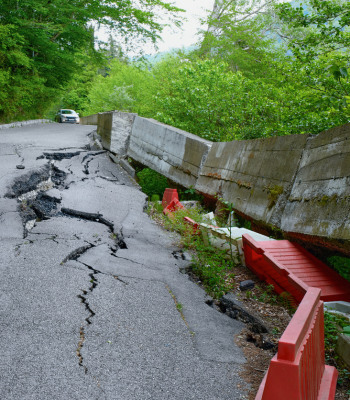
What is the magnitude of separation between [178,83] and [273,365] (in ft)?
Answer: 34.8

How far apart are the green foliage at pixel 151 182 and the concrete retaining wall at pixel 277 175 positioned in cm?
58

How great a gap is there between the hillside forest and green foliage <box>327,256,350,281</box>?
197 centimetres

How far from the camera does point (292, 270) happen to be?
4.16m

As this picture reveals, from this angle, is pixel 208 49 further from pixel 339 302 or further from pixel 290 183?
pixel 339 302

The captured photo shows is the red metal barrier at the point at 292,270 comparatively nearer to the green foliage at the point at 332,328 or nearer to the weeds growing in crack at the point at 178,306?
the green foliage at the point at 332,328

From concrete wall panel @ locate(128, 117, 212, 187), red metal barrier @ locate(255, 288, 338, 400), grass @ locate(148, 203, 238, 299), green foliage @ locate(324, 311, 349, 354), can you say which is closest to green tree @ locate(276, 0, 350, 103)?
concrete wall panel @ locate(128, 117, 212, 187)

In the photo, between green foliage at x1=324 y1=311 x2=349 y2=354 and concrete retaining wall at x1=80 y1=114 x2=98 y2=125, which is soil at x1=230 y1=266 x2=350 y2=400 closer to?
green foliage at x1=324 y1=311 x2=349 y2=354

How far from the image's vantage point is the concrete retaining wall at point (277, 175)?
396 cm

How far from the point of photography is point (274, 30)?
945 inches

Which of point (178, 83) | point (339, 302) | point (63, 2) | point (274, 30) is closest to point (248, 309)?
point (339, 302)

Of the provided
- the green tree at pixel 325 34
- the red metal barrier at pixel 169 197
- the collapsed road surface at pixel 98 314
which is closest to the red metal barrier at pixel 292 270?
the collapsed road surface at pixel 98 314

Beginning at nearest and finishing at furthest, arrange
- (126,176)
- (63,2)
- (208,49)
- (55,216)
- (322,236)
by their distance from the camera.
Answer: (322,236)
(55,216)
(126,176)
(63,2)
(208,49)

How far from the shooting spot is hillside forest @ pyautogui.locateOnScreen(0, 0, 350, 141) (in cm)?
652

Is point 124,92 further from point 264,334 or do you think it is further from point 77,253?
point 264,334
